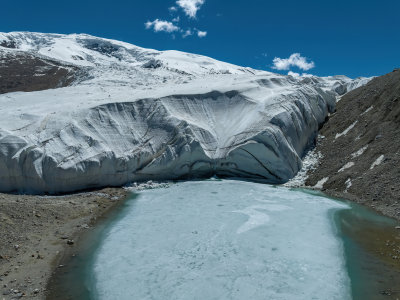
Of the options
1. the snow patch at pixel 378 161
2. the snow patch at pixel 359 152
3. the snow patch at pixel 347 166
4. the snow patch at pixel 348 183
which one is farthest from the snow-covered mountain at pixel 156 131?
the snow patch at pixel 378 161

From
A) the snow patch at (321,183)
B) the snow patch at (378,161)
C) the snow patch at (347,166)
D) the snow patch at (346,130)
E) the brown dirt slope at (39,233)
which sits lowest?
the brown dirt slope at (39,233)

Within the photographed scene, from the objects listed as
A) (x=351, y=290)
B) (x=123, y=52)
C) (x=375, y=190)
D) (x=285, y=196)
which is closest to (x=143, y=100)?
(x=285, y=196)

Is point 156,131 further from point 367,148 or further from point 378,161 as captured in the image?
point 378,161

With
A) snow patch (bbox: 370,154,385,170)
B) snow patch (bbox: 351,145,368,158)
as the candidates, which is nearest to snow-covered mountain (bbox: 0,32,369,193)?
snow patch (bbox: 351,145,368,158)

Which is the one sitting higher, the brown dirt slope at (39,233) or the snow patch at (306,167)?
the snow patch at (306,167)

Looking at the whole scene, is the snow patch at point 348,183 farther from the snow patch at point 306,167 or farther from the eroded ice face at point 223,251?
the snow patch at point 306,167

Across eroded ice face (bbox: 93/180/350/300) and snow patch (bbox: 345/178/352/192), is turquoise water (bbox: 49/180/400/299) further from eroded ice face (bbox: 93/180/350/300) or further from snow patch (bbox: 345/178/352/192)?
snow patch (bbox: 345/178/352/192)
